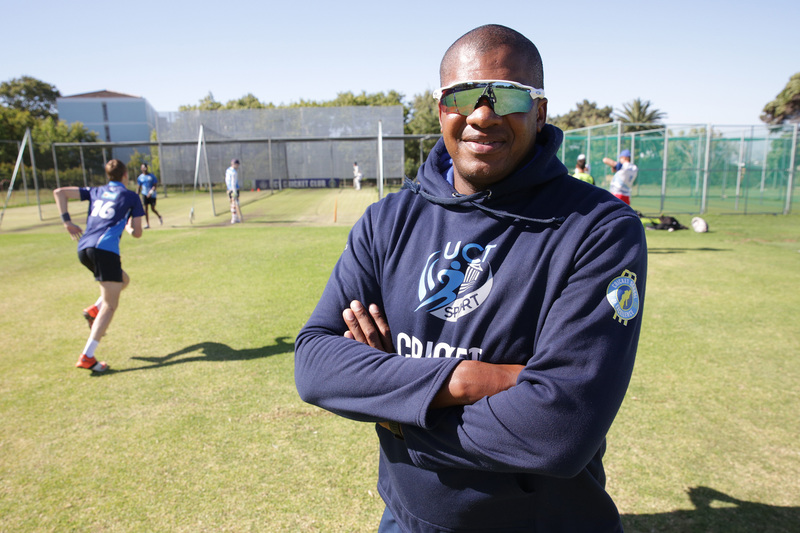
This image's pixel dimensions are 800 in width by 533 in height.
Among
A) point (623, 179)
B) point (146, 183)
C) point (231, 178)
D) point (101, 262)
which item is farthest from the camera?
point (231, 178)

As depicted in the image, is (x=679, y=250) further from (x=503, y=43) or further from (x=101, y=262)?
(x=503, y=43)

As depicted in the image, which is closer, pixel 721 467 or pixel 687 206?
pixel 721 467

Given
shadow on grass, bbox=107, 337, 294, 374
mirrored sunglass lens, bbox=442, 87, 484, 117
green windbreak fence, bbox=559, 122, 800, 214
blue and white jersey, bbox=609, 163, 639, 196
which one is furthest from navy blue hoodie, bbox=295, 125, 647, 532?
green windbreak fence, bbox=559, 122, 800, 214

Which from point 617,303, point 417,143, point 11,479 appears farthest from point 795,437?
point 417,143

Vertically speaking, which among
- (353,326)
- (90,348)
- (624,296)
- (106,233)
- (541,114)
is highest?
(541,114)

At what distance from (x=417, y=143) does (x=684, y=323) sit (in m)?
36.4

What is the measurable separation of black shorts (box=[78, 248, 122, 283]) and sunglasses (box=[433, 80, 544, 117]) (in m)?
5.35

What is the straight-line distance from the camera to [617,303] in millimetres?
1396

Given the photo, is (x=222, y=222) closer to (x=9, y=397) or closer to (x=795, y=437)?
(x=9, y=397)

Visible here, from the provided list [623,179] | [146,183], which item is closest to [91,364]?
[623,179]

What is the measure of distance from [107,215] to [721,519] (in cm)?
630

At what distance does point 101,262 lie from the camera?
580cm

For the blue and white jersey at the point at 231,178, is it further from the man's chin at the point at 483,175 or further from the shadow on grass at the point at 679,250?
the man's chin at the point at 483,175

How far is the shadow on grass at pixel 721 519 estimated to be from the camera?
2.94m
